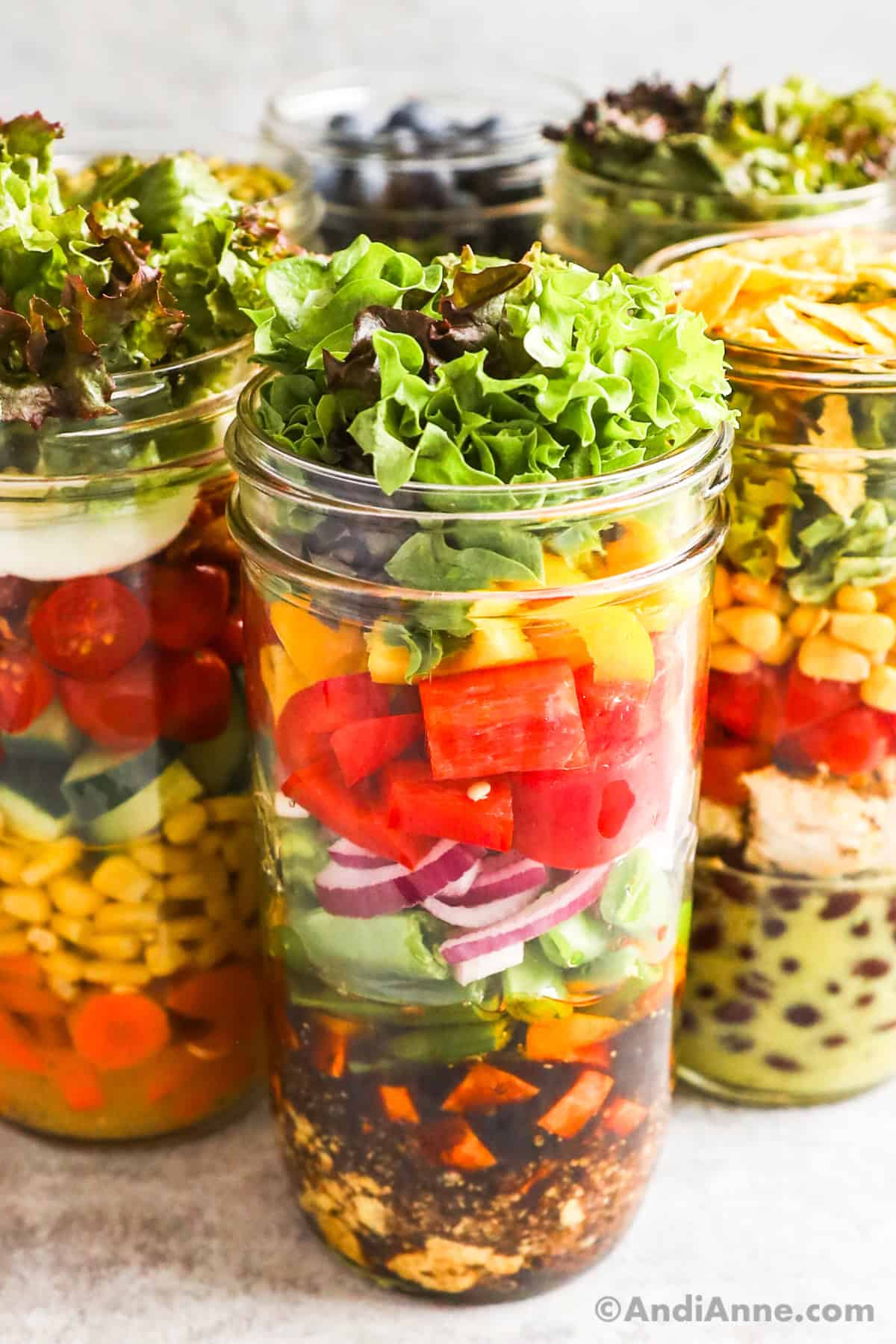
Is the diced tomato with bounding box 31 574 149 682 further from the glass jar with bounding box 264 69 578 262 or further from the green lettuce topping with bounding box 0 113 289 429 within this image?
the glass jar with bounding box 264 69 578 262

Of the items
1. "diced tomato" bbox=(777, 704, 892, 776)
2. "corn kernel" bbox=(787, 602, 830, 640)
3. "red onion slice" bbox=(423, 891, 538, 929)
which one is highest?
"corn kernel" bbox=(787, 602, 830, 640)

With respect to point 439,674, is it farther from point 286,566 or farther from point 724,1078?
point 724,1078

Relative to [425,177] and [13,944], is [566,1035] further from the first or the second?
[425,177]

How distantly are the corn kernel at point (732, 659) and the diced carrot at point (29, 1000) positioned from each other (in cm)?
44

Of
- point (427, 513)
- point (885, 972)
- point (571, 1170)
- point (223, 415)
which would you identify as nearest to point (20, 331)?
point (223, 415)

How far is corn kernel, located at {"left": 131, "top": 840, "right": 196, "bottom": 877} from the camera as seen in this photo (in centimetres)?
92

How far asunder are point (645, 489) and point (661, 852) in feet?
0.67

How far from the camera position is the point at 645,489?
722mm

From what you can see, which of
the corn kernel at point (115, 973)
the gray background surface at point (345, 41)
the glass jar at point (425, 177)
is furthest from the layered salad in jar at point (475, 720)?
the gray background surface at point (345, 41)

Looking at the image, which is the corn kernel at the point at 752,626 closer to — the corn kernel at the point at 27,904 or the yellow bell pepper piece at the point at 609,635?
the yellow bell pepper piece at the point at 609,635

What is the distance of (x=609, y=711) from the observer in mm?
748

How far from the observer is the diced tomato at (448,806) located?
0.73 metres

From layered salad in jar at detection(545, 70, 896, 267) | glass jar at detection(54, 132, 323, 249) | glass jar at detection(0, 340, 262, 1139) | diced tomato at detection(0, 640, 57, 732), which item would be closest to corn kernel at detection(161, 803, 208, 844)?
glass jar at detection(0, 340, 262, 1139)

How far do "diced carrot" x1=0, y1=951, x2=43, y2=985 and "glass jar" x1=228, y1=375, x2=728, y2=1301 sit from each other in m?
Result: 0.14
